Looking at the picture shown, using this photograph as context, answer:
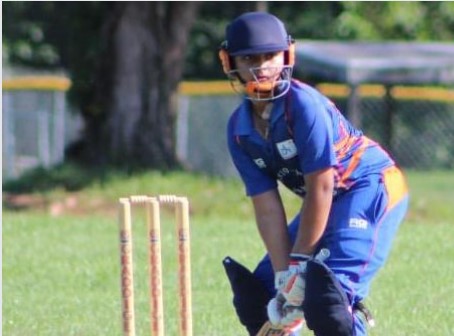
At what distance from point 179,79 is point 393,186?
1286cm

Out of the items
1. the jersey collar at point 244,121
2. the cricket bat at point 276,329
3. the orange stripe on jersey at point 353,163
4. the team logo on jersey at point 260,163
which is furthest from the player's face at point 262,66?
the cricket bat at point 276,329

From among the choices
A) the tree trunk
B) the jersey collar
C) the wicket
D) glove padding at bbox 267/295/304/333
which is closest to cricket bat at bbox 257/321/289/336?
glove padding at bbox 267/295/304/333

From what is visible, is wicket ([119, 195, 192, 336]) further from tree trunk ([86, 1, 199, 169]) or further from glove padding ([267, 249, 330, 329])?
tree trunk ([86, 1, 199, 169])

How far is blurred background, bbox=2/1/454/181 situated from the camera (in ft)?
58.9

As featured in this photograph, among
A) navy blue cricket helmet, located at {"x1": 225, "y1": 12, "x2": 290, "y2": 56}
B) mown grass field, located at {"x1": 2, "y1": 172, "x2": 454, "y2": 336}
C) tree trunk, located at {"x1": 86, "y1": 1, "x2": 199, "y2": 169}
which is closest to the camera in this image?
navy blue cricket helmet, located at {"x1": 225, "y1": 12, "x2": 290, "y2": 56}

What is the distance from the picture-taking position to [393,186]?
6.10 m

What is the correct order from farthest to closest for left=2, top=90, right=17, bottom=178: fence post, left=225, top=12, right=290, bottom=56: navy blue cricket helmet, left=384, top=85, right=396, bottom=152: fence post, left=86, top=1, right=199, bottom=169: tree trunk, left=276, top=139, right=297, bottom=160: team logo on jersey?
left=384, top=85, right=396, bottom=152: fence post
left=2, top=90, right=17, bottom=178: fence post
left=86, top=1, right=199, bottom=169: tree trunk
left=276, top=139, right=297, bottom=160: team logo on jersey
left=225, top=12, right=290, bottom=56: navy blue cricket helmet

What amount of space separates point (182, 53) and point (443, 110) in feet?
32.8

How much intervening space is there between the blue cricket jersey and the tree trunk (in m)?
11.6

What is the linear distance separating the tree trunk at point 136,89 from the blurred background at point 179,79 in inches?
0.5

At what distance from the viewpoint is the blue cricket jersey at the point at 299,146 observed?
5723 mm

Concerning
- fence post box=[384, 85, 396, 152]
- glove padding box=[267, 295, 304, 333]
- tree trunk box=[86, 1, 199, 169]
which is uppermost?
glove padding box=[267, 295, 304, 333]

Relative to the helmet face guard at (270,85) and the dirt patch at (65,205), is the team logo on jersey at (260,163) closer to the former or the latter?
the helmet face guard at (270,85)

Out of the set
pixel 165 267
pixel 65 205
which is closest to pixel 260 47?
pixel 165 267
